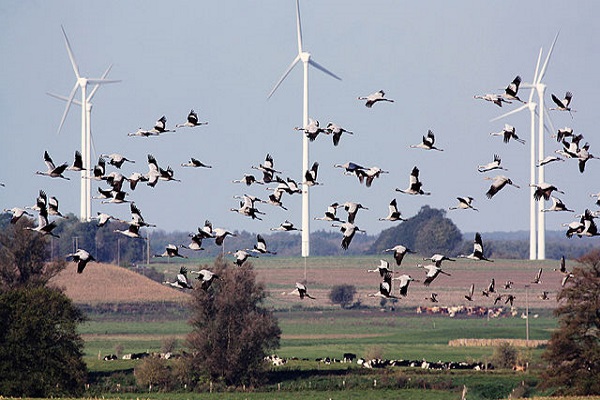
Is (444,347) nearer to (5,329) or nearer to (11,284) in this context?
(11,284)

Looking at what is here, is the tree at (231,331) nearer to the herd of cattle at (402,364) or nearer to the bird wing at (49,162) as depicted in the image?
the herd of cattle at (402,364)

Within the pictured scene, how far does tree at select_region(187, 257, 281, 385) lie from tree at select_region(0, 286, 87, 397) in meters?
23.1

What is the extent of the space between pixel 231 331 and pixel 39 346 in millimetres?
35670

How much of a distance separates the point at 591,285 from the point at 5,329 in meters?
49.0

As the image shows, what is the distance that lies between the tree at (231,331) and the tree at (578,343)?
38.9 m

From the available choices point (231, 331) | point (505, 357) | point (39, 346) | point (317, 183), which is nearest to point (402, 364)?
point (505, 357)

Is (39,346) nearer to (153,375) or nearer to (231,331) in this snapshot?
(153,375)

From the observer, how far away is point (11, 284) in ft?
504

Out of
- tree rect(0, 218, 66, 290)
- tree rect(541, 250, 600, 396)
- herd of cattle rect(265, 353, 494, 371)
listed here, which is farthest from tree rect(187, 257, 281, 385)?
tree rect(541, 250, 600, 396)

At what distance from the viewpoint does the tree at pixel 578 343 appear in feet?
370

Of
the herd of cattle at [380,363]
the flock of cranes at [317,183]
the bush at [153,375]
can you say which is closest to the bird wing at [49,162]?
the flock of cranes at [317,183]

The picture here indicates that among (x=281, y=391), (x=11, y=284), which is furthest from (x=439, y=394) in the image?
(x=11, y=284)

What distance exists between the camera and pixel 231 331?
153875mm

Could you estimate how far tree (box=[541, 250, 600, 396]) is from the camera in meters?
113
